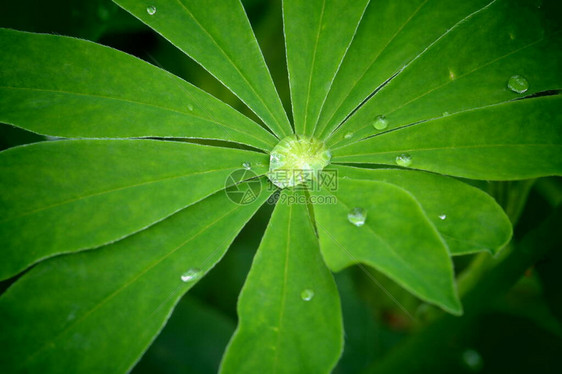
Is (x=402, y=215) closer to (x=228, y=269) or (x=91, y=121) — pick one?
(x=91, y=121)

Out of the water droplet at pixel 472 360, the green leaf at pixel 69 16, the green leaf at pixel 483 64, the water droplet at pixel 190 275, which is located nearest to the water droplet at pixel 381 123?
the green leaf at pixel 483 64

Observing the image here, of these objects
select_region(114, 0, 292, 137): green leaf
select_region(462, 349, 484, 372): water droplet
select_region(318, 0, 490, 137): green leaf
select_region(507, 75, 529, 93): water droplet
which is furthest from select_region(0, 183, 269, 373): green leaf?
select_region(462, 349, 484, 372): water droplet

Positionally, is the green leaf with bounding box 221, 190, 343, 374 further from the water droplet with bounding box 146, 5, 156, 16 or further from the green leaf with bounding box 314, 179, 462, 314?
the water droplet with bounding box 146, 5, 156, 16

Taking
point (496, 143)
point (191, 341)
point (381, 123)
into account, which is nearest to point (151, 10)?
point (381, 123)

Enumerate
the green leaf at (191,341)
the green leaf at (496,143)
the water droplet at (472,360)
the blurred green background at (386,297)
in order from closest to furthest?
the green leaf at (496,143) → the blurred green background at (386,297) → the water droplet at (472,360) → the green leaf at (191,341)

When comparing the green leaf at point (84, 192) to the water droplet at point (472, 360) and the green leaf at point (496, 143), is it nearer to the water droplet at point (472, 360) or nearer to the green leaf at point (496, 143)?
the green leaf at point (496, 143)

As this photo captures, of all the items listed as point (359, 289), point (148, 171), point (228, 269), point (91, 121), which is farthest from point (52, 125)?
point (359, 289)

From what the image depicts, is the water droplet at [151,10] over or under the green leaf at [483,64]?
over
